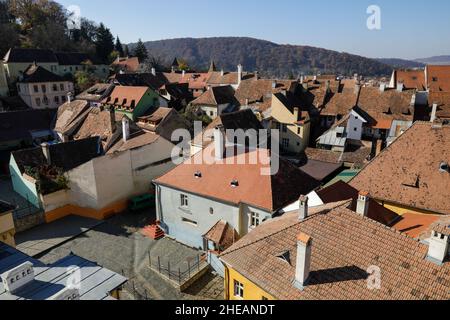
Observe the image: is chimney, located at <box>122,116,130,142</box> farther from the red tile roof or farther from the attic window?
the attic window

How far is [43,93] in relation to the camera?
52938 millimetres

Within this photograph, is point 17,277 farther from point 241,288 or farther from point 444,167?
point 444,167

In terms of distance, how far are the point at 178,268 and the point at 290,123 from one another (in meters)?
26.8

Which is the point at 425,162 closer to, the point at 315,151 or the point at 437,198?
the point at 437,198

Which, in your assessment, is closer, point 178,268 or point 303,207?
point 303,207

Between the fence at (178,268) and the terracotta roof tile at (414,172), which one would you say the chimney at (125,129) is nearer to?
the fence at (178,268)

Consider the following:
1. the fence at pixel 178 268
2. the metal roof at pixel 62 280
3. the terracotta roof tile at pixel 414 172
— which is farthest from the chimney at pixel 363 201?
the metal roof at pixel 62 280

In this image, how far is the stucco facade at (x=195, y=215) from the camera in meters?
20.2

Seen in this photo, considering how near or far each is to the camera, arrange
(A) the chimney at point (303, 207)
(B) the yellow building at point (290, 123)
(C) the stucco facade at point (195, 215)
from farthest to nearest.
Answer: (B) the yellow building at point (290, 123)
(C) the stucco facade at point (195, 215)
(A) the chimney at point (303, 207)

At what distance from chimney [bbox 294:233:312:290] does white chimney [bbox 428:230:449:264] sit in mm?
4019

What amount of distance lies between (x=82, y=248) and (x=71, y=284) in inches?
487

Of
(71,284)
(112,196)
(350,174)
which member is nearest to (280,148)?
(350,174)

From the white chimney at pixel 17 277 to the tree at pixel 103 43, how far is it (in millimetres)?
84715

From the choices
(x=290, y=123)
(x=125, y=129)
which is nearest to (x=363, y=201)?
(x=125, y=129)
